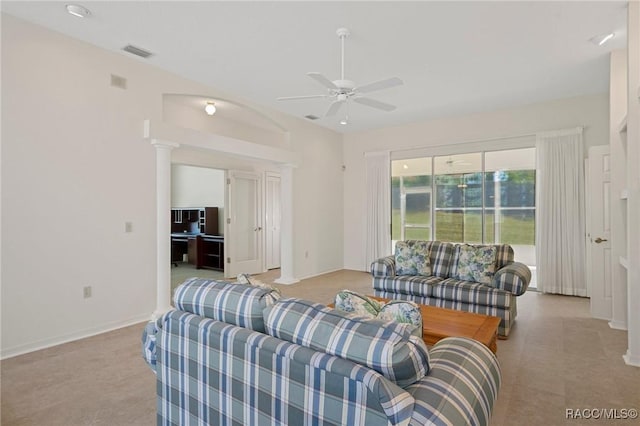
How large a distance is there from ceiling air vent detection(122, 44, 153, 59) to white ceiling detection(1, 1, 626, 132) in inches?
2.6

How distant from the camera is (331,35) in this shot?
3.37m

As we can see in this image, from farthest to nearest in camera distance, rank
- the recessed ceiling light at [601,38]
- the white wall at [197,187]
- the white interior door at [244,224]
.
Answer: the white wall at [197,187]
the white interior door at [244,224]
the recessed ceiling light at [601,38]

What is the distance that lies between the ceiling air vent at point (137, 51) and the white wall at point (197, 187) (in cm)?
462

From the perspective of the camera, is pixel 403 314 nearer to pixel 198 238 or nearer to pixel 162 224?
pixel 162 224

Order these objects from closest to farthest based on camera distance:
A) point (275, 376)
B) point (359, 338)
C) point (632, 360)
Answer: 1. point (359, 338)
2. point (275, 376)
3. point (632, 360)

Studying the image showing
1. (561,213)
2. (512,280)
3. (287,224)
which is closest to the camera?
(512,280)

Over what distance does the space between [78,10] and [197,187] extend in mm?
6259

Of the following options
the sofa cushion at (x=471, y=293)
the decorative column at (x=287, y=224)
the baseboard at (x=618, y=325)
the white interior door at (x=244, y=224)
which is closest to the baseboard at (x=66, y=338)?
the decorative column at (x=287, y=224)

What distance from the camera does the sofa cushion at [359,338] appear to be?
1170 millimetres

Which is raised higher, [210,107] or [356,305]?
[210,107]

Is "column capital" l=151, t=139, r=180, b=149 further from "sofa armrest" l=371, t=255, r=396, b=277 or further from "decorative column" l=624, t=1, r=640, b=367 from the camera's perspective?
"decorative column" l=624, t=1, r=640, b=367

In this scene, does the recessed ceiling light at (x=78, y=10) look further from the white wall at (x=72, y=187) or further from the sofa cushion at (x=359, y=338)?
the sofa cushion at (x=359, y=338)

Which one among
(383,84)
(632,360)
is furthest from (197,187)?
(632,360)

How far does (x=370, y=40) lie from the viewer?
11.4ft
